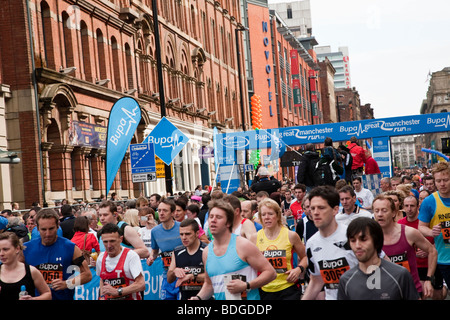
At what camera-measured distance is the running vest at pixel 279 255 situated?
7805 mm

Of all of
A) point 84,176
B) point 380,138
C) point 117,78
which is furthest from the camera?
point 117,78

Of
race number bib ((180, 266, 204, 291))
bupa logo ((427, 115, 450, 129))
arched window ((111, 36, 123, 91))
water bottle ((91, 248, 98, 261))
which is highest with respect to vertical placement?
arched window ((111, 36, 123, 91))

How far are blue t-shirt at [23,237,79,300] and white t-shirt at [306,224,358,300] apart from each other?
279 centimetres

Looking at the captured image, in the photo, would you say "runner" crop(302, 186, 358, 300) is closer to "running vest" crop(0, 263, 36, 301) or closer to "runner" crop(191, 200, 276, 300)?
"runner" crop(191, 200, 276, 300)

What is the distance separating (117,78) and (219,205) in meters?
28.3

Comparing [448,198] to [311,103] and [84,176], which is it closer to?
[84,176]

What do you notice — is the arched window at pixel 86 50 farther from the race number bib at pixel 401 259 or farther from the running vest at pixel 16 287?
the race number bib at pixel 401 259

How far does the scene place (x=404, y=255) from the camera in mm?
7426

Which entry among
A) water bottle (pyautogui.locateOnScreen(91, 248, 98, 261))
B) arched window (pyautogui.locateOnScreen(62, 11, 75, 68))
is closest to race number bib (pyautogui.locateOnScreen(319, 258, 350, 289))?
water bottle (pyautogui.locateOnScreen(91, 248, 98, 261))

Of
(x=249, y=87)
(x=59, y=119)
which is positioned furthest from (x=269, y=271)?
(x=249, y=87)

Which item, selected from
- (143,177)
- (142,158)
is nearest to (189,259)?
(143,177)

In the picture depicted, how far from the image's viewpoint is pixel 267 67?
8025 centimetres

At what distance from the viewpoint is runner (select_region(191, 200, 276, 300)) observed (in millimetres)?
6473

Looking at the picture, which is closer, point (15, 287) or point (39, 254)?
point (15, 287)
